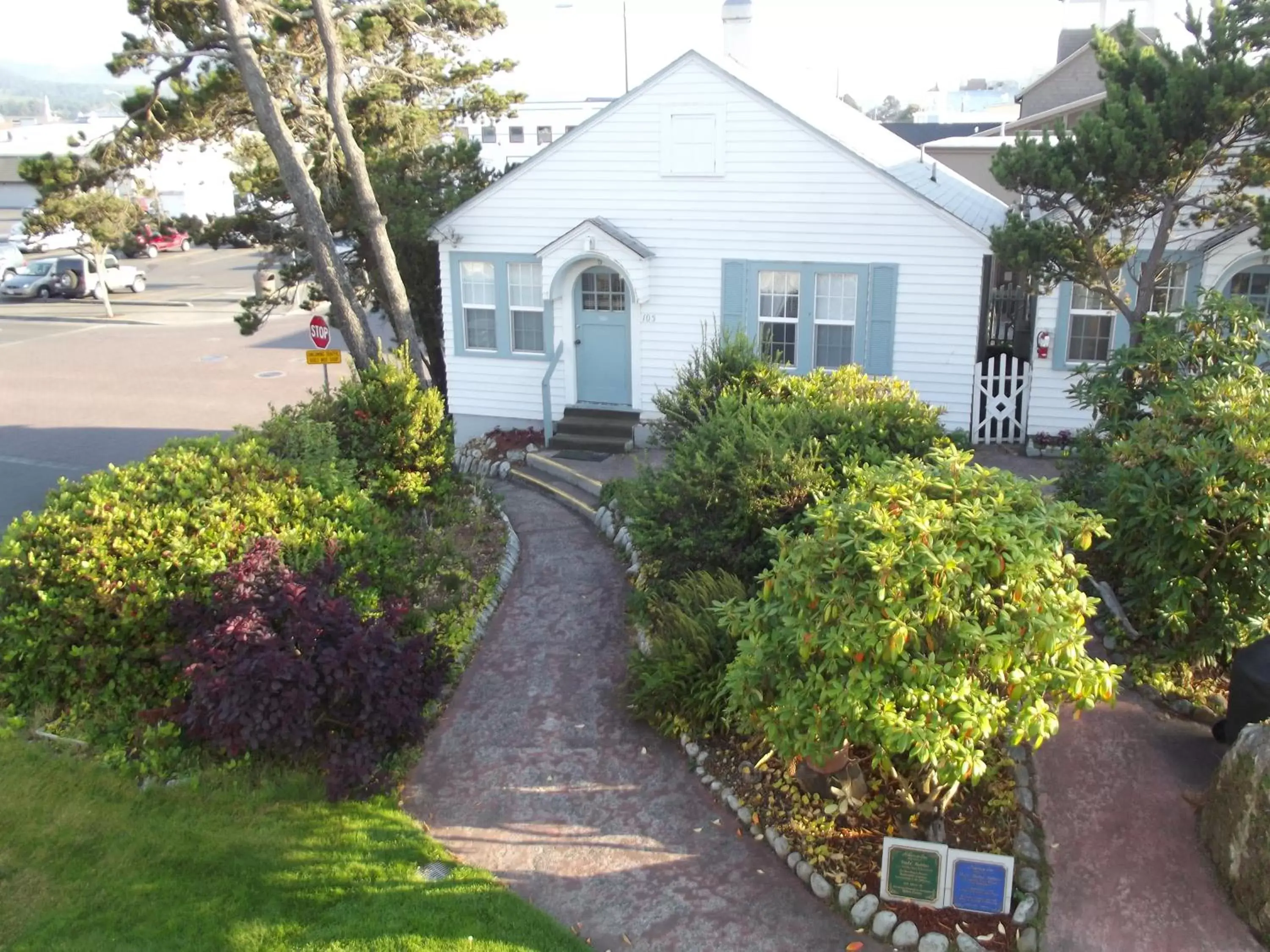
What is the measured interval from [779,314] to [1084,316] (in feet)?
13.7

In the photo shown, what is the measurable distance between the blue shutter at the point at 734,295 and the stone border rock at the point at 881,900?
8.53 m

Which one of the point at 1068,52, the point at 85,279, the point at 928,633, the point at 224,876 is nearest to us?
the point at 928,633

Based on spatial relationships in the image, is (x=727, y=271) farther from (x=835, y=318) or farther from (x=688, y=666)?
(x=688, y=666)

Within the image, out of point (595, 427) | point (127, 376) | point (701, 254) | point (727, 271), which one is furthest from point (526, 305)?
point (127, 376)

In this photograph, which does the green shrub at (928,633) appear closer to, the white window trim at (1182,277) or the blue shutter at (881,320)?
the blue shutter at (881,320)

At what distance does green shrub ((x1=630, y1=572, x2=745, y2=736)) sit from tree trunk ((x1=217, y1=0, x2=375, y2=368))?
22.0ft

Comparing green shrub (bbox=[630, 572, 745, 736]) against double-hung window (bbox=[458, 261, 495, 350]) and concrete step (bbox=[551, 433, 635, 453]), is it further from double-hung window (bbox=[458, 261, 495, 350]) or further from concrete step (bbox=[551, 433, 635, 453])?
double-hung window (bbox=[458, 261, 495, 350])

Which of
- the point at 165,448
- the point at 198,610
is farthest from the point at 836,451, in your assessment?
the point at 165,448

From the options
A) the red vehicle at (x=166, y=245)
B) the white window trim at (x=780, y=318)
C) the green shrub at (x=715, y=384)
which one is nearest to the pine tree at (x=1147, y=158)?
the white window trim at (x=780, y=318)

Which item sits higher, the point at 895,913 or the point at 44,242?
the point at 44,242

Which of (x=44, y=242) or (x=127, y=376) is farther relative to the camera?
(x=44, y=242)

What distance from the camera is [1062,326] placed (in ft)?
46.8

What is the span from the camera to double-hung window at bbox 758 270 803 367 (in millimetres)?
15008

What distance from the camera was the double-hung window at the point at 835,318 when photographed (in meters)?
14.7
